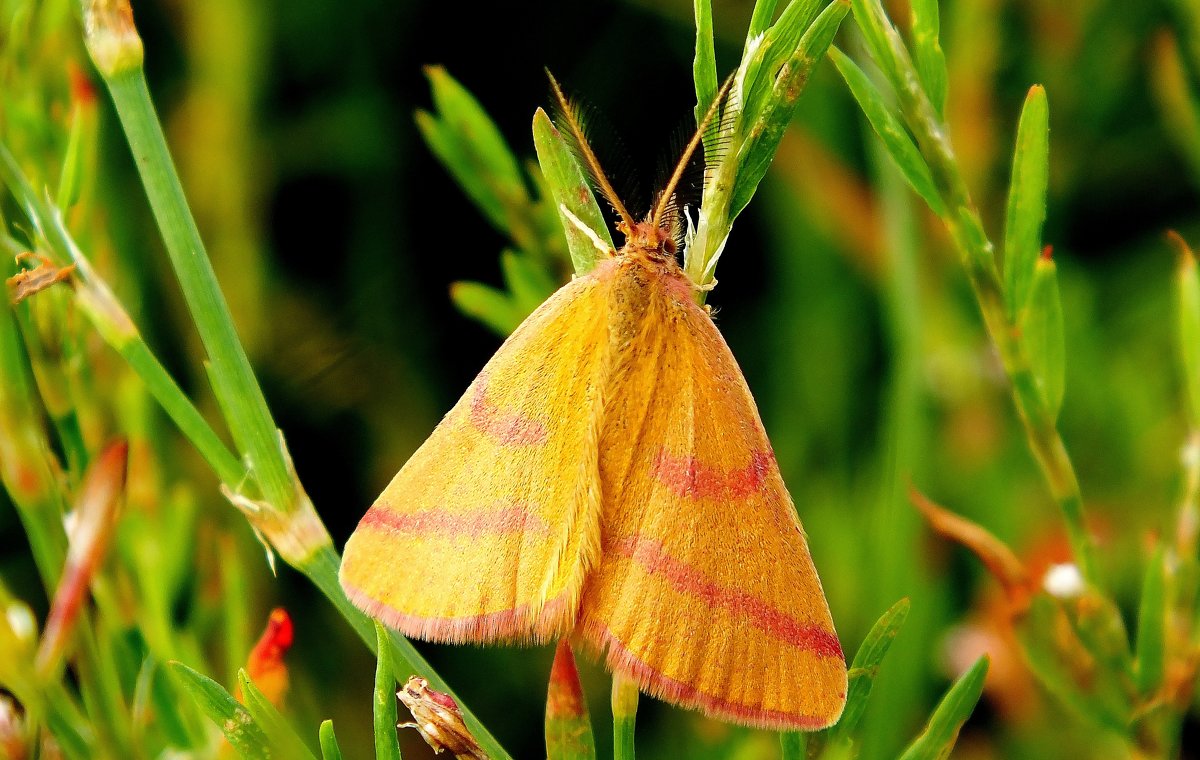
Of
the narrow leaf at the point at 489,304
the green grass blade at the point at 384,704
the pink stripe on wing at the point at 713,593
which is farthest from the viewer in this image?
the narrow leaf at the point at 489,304

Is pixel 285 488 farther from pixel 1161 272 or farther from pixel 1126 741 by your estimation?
pixel 1161 272

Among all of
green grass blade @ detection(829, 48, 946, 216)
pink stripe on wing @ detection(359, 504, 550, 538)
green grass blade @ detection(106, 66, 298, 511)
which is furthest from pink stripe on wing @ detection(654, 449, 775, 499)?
green grass blade @ detection(106, 66, 298, 511)

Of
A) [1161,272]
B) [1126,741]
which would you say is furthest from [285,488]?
[1161,272]

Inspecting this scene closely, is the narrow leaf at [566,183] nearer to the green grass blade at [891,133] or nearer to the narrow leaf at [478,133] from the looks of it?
the narrow leaf at [478,133]

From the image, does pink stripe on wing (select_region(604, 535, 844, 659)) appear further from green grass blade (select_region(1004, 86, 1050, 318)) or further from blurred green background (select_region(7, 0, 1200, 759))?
blurred green background (select_region(7, 0, 1200, 759))

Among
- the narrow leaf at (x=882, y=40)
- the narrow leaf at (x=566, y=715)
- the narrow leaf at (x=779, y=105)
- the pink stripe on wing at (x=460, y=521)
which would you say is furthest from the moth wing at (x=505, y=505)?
the narrow leaf at (x=882, y=40)

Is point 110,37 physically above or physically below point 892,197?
above

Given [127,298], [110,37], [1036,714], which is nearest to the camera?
[110,37]
